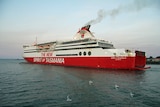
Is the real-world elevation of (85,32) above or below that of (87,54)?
above

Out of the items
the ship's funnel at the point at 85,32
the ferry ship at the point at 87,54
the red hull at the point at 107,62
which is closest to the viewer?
the red hull at the point at 107,62

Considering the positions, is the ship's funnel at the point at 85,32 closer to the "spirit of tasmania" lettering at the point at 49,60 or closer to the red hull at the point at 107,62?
the red hull at the point at 107,62

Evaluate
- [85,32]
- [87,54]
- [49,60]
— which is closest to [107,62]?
[87,54]

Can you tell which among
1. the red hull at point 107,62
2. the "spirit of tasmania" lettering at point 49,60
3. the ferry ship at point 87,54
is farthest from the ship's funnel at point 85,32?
the "spirit of tasmania" lettering at point 49,60

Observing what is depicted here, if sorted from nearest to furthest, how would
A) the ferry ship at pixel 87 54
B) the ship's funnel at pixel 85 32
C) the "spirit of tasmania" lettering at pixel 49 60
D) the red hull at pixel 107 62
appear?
the red hull at pixel 107 62 < the ferry ship at pixel 87 54 < the ship's funnel at pixel 85 32 < the "spirit of tasmania" lettering at pixel 49 60

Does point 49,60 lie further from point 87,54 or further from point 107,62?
point 107,62

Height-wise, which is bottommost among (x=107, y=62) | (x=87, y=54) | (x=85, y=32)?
(x=107, y=62)

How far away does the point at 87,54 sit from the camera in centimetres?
4169

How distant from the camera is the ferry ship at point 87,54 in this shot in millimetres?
35906

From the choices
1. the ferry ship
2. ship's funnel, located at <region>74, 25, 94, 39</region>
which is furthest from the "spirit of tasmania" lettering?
ship's funnel, located at <region>74, 25, 94, 39</region>

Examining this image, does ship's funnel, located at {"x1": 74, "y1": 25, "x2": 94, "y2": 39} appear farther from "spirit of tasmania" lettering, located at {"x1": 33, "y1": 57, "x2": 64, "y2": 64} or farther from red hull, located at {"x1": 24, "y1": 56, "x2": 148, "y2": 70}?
"spirit of tasmania" lettering, located at {"x1": 33, "y1": 57, "x2": 64, "y2": 64}

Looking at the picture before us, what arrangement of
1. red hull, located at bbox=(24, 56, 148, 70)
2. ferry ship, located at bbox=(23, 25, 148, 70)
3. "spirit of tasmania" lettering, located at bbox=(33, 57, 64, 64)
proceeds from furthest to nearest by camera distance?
"spirit of tasmania" lettering, located at bbox=(33, 57, 64, 64)
ferry ship, located at bbox=(23, 25, 148, 70)
red hull, located at bbox=(24, 56, 148, 70)

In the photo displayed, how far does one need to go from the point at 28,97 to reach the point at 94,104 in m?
5.81

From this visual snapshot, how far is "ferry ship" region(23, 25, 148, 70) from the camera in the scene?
35906mm
